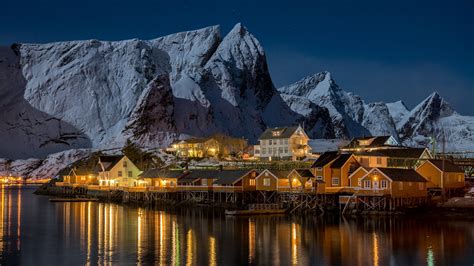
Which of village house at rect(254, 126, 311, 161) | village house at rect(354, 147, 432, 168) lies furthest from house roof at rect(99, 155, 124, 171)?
village house at rect(354, 147, 432, 168)

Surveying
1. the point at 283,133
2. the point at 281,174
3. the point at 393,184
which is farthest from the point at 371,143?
the point at 393,184

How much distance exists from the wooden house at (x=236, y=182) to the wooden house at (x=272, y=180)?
1.14 meters

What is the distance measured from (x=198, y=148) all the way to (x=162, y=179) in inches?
1403

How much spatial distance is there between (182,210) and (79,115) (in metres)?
132

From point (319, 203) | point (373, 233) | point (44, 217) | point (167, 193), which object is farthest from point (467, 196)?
point (44, 217)

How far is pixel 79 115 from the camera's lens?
19550 centimetres

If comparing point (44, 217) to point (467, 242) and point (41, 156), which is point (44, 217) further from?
point (41, 156)

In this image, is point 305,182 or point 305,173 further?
point 305,173

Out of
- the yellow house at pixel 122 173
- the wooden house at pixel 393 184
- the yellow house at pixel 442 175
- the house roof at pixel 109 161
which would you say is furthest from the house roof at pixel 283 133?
the wooden house at pixel 393 184

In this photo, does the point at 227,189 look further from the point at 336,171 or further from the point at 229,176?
the point at 336,171

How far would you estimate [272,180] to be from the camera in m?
68.6

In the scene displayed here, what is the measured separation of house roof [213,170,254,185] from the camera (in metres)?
70.4

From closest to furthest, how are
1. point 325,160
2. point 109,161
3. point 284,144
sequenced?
point 325,160 → point 109,161 → point 284,144

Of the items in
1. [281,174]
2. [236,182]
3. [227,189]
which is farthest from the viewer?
[227,189]
